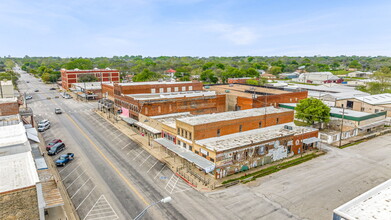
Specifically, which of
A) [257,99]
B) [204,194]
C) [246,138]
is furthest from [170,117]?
[204,194]

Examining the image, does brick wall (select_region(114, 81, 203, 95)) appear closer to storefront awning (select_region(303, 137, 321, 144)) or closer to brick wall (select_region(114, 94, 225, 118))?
brick wall (select_region(114, 94, 225, 118))

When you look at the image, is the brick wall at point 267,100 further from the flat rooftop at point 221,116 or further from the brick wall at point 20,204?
the brick wall at point 20,204

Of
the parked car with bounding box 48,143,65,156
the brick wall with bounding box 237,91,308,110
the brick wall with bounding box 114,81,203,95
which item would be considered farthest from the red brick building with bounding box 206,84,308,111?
the parked car with bounding box 48,143,65,156

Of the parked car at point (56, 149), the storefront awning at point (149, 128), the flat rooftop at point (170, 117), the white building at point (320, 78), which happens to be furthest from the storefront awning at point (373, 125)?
the white building at point (320, 78)

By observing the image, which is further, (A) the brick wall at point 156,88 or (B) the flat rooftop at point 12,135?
(A) the brick wall at point 156,88

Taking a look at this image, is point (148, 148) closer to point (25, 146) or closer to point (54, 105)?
point (25, 146)
